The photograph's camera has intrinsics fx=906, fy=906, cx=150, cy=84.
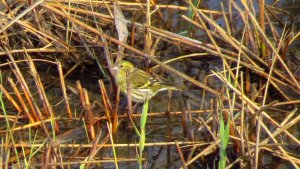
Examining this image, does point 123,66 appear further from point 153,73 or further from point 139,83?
point 153,73

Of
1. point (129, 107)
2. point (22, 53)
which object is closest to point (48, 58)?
point (22, 53)

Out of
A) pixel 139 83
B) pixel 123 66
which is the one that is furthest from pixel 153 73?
pixel 123 66

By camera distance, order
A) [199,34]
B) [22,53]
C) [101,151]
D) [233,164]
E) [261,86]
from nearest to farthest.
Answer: [233,164] → [101,151] → [261,86] → [22,53] → [199,34]

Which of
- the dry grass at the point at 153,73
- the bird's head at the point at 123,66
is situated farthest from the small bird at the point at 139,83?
the dry grass at the point at 153,73

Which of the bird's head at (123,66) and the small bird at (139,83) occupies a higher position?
the bird's head at (123,66)

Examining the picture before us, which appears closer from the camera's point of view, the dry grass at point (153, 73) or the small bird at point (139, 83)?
the dry grass at point (153, 73)

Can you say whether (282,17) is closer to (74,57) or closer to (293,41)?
(293,41)

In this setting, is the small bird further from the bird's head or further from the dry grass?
the dry grass

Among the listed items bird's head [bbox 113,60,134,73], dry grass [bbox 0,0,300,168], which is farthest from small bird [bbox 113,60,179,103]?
dry grass [bbox 0,0,300,168]

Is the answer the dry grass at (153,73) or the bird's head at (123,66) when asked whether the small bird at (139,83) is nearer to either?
the bird's head at (123,66)
